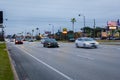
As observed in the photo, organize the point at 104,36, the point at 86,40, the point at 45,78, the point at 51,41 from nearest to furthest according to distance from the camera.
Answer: the point at 45,78 < the point at 86,40 < the point at 51,41 < the point at 104,36

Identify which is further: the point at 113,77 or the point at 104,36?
the point at 104,36

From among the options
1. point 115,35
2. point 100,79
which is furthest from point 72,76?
point 115,35

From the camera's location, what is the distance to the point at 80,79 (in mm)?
13273

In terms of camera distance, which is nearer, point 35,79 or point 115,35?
point 35,79

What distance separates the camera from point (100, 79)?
13070 millimetres

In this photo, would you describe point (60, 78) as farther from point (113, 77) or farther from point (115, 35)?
point (115, 35)

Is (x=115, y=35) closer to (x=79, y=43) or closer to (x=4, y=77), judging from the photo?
(x=79, y=43)

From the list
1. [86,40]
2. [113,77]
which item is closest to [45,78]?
[113,77]

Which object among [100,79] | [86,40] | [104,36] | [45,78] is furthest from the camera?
[104,36]

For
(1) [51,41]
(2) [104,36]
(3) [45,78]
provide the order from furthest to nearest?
(2) [104,36] < (1) [51,41] < (3) [45,78]

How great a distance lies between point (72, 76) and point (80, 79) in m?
1.07

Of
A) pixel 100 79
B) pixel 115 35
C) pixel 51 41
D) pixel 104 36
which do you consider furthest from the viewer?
pixel 115 35

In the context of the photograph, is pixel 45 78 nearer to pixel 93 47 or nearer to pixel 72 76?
pixel 72 76

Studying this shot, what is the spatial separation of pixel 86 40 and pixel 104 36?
127m
